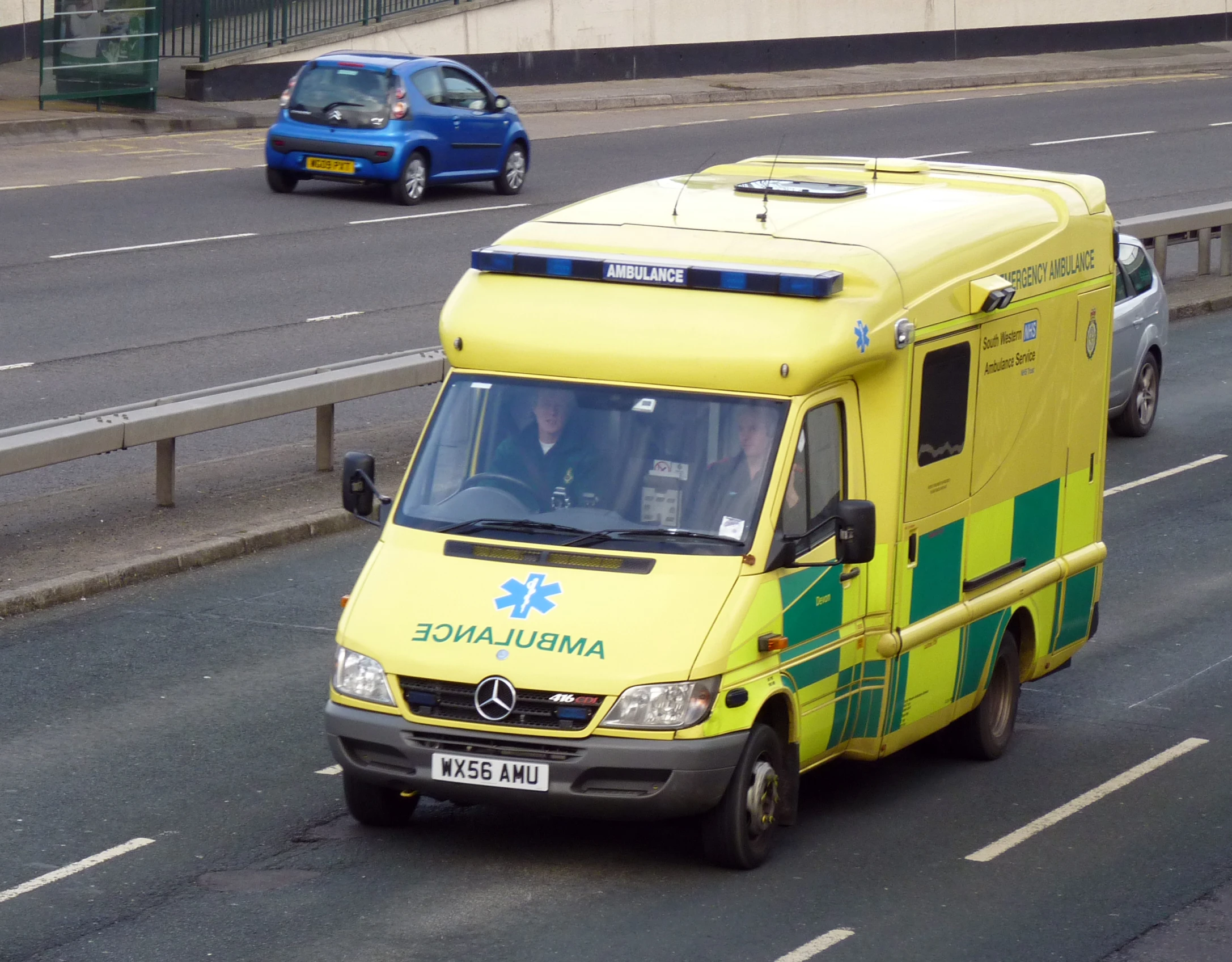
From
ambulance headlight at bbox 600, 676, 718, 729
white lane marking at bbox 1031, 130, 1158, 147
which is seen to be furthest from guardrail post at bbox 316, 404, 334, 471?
white lane marking at bbox 1031, 130, 1158, 147

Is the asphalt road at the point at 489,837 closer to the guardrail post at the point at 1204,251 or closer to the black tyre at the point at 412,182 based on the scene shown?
the guardrail post at the point at 1204,251

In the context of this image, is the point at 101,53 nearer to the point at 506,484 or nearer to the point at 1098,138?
the point at 1098,138

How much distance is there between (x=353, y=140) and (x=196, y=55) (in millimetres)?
11213

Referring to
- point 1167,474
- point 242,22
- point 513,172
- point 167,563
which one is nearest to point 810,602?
point 167,563

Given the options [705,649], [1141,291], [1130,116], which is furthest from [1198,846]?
[1130,116]

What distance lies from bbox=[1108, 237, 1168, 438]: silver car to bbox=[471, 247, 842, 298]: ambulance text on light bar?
30.4ft

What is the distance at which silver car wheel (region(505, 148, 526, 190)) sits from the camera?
27594 millimetres

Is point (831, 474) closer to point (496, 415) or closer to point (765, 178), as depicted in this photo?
point (496, 415)

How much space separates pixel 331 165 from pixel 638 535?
1925 centimetres

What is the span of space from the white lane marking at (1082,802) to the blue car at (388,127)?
1791cm

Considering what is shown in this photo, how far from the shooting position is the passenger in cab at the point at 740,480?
7926mm

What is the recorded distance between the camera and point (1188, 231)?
23.5 m

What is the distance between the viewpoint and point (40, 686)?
1013cm

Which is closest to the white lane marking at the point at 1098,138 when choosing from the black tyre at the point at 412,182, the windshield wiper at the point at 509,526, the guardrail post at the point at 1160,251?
the guardrail post at the point at 1160,251
